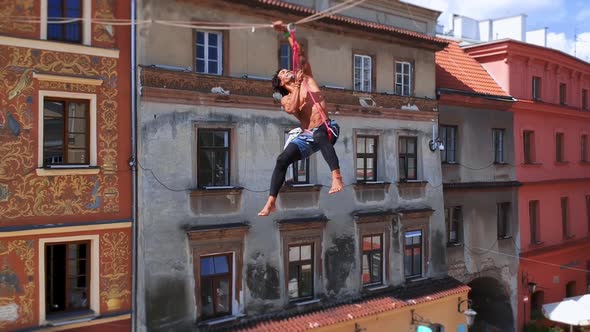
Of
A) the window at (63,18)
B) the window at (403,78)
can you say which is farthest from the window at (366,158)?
the window at (63,18)

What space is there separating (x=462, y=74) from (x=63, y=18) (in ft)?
46.5

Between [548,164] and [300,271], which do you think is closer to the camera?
[300,271]

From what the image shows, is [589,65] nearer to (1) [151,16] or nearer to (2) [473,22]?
(2) [473,22]

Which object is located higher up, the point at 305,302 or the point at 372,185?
the point at 372,185

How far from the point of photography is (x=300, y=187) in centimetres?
1498

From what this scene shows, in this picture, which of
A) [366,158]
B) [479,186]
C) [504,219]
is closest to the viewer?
[366,158]

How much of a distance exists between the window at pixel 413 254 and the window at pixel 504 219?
4.89 meters

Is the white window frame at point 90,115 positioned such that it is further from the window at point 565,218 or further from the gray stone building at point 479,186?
the window at point 565,218

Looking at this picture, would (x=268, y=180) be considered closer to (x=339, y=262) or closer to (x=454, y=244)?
(x=339, y=262)

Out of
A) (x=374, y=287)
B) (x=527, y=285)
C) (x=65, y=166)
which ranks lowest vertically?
(x=527, y=285)

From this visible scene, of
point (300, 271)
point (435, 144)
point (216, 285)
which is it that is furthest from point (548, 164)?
point (216, 285)

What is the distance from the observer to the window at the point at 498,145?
826 inches

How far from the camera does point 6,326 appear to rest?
10930 millimetres

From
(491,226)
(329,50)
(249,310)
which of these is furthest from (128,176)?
(491,226)
